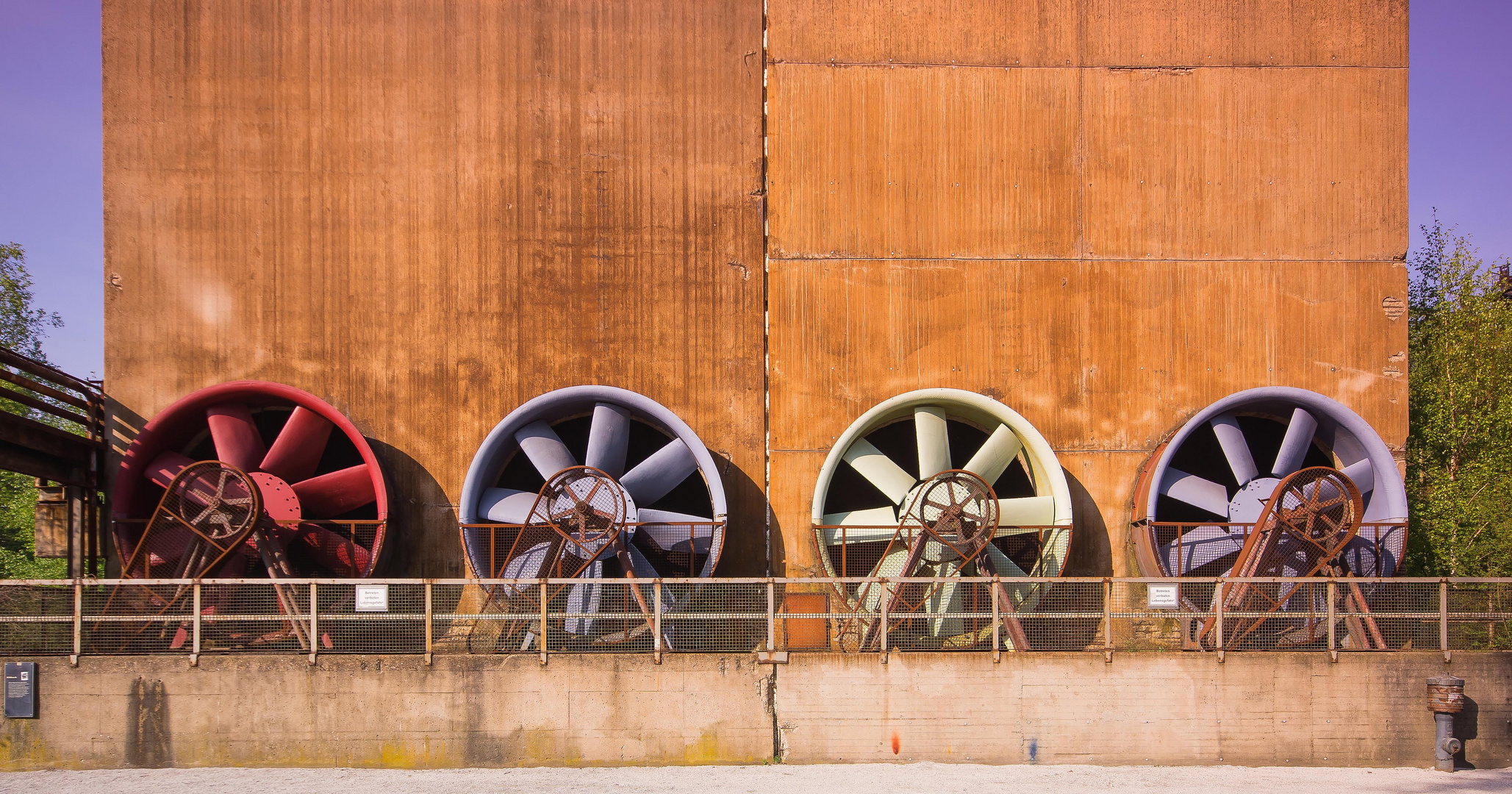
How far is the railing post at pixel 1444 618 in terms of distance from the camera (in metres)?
9.45

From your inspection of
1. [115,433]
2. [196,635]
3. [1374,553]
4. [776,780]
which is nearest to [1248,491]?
[1374,553]

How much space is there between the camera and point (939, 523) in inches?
408

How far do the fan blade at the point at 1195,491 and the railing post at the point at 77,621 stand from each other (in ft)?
40.0

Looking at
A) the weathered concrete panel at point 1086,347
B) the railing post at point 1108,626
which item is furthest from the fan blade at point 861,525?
the railing post at point 1108,626

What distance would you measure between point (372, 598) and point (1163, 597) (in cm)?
822

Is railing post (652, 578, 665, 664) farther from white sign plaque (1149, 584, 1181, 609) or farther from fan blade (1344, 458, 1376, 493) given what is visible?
fan blade (1344, 458, 1376, 493)

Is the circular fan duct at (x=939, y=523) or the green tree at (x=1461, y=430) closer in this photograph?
the circular fan duct at (x=939, y=523)

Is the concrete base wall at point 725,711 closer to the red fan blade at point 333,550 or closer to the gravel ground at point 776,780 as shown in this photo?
the gravel ground at point 776,780

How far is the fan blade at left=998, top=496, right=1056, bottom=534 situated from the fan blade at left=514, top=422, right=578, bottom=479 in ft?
17.3

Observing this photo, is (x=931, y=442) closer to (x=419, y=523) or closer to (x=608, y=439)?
(x=608, y=439)

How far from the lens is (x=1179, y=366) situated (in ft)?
40.8

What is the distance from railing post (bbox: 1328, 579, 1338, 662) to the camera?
30.9ft

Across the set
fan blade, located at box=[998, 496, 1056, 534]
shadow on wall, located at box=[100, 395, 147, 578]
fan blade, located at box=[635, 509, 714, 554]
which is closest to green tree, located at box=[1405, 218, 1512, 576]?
fan blade, located at box=[998, 496, 1056, 534]

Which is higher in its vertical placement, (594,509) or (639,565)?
(594,509)
